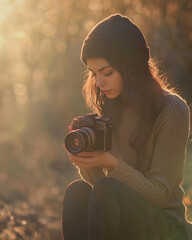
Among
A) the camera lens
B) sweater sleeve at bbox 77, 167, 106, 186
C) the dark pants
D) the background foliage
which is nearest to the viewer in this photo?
the dark pants

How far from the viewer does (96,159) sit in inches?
90.7

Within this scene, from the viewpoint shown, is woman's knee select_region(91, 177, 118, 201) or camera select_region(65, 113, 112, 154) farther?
camera select_region(65, 113, 112, 154)

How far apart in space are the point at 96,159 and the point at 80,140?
13cm

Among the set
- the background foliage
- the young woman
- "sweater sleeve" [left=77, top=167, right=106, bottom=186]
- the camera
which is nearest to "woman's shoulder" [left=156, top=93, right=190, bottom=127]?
the young woman

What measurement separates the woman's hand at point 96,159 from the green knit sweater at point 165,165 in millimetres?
35

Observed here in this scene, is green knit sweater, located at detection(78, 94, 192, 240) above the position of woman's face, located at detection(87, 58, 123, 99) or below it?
below

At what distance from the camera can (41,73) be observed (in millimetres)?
7645

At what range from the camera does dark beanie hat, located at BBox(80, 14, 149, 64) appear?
7.92 ft

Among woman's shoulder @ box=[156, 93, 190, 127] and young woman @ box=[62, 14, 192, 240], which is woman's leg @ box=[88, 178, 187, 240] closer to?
young woman @ box=[62, 14, 192, 240]

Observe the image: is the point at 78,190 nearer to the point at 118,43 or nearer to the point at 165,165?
the point at 165,165

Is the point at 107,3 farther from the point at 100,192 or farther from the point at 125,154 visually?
the point at 100,192

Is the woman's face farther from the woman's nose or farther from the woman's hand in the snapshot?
the woman's hand

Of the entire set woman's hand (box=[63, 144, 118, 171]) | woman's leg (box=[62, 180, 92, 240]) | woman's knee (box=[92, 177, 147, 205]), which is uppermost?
woman's hand (box=[63, 144, 118, 171])

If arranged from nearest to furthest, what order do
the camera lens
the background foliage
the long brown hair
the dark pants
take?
the dark pants < the camera lens < the long brown hair < the background foliage
